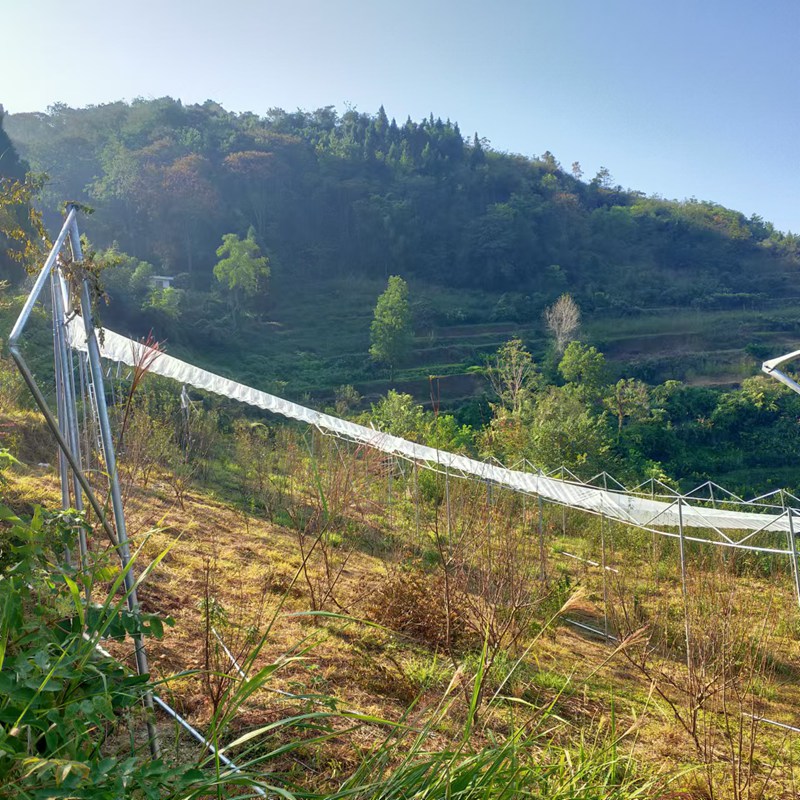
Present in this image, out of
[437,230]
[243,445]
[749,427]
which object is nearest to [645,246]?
[437,230]

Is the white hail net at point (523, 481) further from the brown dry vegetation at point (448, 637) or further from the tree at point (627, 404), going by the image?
the tree at point (627, 404)

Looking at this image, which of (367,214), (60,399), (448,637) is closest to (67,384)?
(60,399)

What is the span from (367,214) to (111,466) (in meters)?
41.7

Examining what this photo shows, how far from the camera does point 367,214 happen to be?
42031 mm

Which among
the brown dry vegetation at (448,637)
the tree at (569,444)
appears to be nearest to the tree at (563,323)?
the tree at (569,444)

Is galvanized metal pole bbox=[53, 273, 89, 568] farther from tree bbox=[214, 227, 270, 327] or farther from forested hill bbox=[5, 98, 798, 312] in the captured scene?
forested hill bbox=[5, 98, 798, 312]

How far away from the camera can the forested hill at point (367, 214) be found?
34.9 m

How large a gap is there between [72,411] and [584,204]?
5243 centimetres

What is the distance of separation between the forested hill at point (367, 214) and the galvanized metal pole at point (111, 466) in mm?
30860

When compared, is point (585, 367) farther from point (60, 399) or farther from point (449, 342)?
point (60, 399)

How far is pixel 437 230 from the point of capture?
42781 mm

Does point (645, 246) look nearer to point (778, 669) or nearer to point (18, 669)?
point (778, 669)

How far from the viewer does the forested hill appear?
114ft

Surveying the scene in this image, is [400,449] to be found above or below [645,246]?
below
